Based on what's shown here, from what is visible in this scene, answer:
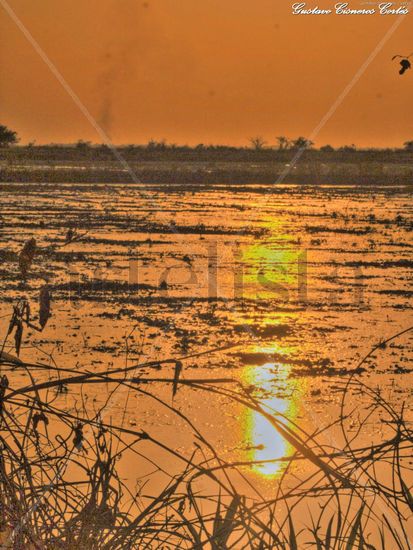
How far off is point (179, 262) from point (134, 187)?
88.9 feet

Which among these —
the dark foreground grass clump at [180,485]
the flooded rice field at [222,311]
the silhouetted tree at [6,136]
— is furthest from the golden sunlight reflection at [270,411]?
the silhouetted tree at [6,136]

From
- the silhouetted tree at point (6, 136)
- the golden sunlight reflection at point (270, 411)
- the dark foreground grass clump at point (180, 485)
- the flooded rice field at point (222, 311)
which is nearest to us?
the dark foreground grass clump at point (180, 485)

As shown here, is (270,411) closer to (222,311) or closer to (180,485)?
(180,485)

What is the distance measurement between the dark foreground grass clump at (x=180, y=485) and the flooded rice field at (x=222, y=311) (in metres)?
0.17

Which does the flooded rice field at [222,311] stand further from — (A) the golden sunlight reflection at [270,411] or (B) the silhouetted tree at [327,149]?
(B) the silhouetted tree at [327,149]

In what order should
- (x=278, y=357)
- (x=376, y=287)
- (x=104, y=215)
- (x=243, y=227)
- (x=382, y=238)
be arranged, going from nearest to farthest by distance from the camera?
(x=278, y=357)
(x=376, y=287)
(x=382, y=238)
(x=243, y=227)
(x=104, y=215)

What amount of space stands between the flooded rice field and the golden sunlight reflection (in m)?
0.02

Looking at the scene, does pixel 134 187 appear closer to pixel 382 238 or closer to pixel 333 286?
pixel 382 238

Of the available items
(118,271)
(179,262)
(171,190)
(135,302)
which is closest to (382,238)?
(179,262)

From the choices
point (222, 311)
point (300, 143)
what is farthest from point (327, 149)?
point (222, 311)

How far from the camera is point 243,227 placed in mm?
24062

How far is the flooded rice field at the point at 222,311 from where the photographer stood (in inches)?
294

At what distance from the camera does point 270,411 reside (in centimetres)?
721

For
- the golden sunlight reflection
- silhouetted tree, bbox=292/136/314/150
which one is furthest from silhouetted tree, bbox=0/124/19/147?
the golden sunlight reflection
